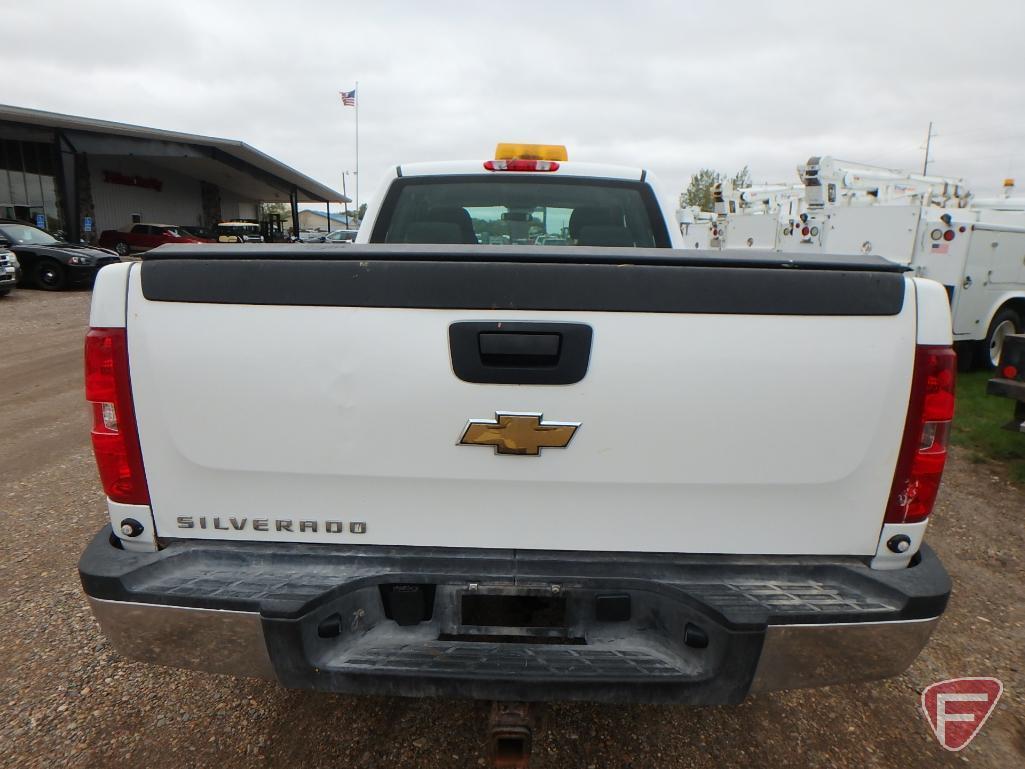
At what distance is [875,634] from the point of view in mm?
1701

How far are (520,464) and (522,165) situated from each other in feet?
7.26

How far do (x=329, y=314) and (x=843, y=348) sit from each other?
1.31 meters

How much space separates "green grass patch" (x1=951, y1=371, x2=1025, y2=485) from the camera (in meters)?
5.62

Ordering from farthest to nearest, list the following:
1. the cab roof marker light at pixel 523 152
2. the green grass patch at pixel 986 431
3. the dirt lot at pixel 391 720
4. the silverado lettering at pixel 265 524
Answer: the green grass patch at pixel 986 431
the cab roof marker light at pixel 523 152
the dirt lot at pixel 391 720
the silverado lettering at pixel 265 524

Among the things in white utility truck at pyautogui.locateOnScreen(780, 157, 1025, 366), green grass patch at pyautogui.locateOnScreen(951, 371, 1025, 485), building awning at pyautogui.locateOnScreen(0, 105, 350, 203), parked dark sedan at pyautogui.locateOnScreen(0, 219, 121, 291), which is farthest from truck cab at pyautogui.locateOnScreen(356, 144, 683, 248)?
building awning at pyautogui.locateOnScreen(0, 105, 350, 203)

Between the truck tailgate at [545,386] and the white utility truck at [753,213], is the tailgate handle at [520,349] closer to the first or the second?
the truck tailgate at [545,386]

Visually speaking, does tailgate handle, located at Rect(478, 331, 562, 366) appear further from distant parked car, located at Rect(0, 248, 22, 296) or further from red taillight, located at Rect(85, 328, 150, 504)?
A: distant parked car, located at Rect(0, 248, 22, 296)

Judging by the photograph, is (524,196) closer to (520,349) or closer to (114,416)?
(520,349)

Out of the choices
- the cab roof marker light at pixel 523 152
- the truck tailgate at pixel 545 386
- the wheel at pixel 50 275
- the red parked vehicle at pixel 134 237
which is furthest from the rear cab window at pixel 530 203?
the red parked vehicle at pixel 134 237

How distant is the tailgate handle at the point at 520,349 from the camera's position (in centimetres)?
165

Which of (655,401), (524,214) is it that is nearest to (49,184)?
(524,214)

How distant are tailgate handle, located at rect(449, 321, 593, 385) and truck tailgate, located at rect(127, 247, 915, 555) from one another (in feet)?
0.07

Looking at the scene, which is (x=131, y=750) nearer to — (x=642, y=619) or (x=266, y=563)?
(x=266, y=563)

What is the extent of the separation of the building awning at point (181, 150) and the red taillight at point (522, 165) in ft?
82.0
